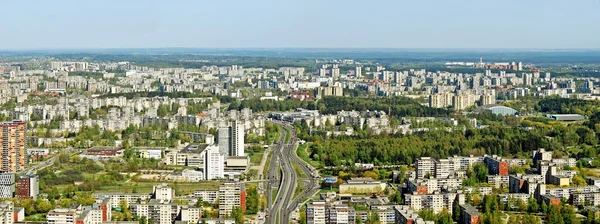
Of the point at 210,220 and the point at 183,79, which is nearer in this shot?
the point at 210,220

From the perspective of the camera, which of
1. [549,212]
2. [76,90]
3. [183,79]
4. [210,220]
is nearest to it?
[210,220]

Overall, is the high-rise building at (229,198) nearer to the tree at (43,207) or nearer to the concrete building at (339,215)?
the concrete building at (339,215)

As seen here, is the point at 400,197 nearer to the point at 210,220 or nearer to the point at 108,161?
the point at 210,220

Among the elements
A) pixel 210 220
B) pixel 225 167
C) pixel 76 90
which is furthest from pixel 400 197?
pixel 76 90

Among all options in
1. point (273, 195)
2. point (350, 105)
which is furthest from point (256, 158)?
point (350, 105)

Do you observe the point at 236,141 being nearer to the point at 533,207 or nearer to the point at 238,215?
the point at 238,215

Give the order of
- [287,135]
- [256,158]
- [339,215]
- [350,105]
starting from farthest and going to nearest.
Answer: [350,105], [287,135], [256,158], [339,215]
